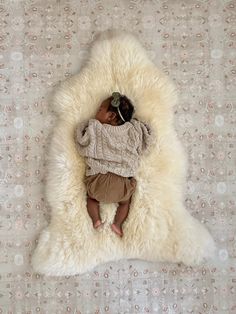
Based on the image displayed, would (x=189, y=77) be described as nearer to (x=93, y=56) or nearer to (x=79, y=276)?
(x=93, y=56)

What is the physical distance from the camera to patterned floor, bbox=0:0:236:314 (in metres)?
1.78

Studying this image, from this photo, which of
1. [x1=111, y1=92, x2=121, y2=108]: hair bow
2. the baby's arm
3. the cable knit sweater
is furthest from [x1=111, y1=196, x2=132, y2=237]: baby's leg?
[x1=111, y1=92, x2=121, y2=108]: hair bow

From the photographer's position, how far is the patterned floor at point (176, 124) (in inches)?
70.0

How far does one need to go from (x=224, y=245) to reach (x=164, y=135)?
0.49m

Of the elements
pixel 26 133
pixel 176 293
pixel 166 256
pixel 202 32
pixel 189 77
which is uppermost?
pixel 202 32

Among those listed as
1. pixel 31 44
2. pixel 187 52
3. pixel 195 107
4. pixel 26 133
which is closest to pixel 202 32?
pixel 187 52

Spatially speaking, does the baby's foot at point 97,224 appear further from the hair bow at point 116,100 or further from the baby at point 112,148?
the hair bow at point 116,100

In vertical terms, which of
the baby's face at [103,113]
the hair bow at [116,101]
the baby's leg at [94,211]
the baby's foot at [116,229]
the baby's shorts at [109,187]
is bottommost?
the baby's foot at [116,229]

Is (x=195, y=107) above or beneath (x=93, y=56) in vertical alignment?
beneath

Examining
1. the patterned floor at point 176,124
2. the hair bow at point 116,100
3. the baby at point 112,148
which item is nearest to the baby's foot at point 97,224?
the baby at point 112,148

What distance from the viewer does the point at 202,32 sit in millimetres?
1845

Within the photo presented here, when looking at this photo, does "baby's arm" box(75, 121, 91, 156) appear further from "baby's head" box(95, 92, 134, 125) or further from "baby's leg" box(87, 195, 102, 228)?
"baby's leg" box(87, 195, 102, 228)

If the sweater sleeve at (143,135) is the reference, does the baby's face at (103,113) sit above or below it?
above

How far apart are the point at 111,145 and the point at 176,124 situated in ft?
0.99
